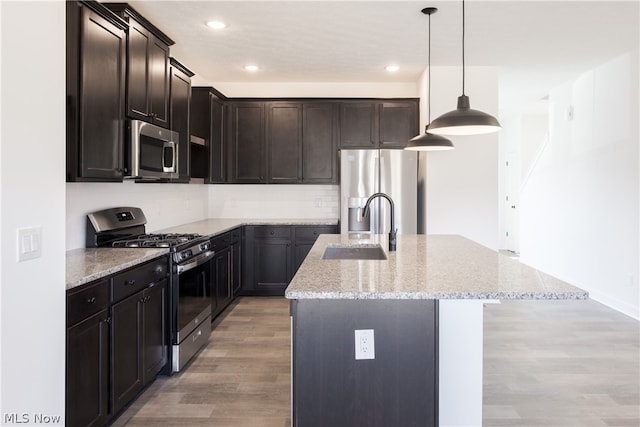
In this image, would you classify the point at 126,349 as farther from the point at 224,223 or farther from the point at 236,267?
the point at 224,223

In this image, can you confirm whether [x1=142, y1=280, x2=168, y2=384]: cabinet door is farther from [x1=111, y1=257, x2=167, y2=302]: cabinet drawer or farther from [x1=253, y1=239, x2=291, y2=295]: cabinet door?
[x1=253, y1=239, x2=291, y2=295]: cabinet door

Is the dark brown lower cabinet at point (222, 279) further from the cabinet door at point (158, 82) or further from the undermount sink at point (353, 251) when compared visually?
the undermount sink at point (353, 251)

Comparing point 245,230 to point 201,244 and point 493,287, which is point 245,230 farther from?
point 493,287

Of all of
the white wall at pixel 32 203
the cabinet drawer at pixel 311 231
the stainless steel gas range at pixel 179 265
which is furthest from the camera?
the cabinet drawer at pixel 311 231

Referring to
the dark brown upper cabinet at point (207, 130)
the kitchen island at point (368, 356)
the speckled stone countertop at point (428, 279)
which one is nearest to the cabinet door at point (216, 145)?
the dark brown upper cabinet at point (207, 130)

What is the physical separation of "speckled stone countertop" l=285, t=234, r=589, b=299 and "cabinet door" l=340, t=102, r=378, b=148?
2.91 metres

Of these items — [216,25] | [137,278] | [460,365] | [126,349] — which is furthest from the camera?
[216,25]

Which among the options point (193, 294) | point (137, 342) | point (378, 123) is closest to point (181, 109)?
point (193, 294)

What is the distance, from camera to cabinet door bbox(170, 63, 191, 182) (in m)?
3.72

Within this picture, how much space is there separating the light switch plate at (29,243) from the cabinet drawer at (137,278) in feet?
2.14

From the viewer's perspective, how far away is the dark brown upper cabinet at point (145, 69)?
296 centimetres

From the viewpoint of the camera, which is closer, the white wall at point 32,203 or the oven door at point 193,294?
the white wall at point 32,203

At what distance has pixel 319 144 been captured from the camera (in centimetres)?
535

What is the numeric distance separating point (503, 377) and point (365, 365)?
1695mm
